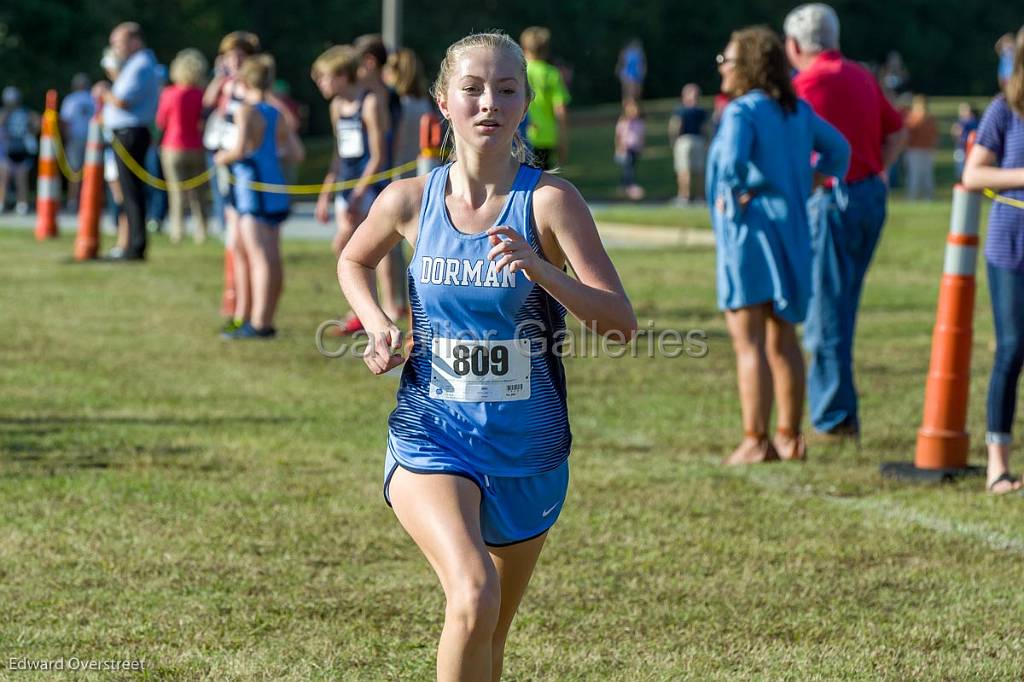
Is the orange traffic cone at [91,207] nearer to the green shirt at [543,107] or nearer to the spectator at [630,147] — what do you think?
the green shirt at [543,107]

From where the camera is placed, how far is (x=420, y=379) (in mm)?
4082

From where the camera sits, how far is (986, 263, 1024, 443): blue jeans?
714cm

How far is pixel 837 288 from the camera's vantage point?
869cm

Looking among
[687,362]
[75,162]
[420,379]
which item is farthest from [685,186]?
[420,379]

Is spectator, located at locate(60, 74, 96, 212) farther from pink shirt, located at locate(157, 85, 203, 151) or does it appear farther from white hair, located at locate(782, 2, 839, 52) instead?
white hair, located at locate(782, 2, 839, 52)

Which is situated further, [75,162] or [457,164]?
[75,162]

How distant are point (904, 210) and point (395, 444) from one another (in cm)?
2215

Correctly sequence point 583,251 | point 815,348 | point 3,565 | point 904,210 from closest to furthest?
point 583,251 → point 3,565 → point 815,348 → point 904,210

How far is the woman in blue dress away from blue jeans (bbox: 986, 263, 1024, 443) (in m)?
1.01

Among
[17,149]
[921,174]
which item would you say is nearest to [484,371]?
[17,149]

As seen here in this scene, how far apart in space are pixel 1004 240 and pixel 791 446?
5.37 ft

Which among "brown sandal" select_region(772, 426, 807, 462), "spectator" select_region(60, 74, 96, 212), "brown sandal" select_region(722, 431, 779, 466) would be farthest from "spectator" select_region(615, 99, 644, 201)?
"brown sandal" select_region(722, 431, 779, 466)

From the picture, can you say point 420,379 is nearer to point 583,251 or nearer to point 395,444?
point 395,444

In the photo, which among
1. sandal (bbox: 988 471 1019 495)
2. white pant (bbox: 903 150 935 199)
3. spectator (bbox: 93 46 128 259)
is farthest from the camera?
white pant (bbox: 903 150 935 199)
